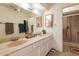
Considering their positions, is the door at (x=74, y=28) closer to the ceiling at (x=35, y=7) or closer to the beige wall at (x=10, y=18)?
the ceiling at (x=35, y=7)

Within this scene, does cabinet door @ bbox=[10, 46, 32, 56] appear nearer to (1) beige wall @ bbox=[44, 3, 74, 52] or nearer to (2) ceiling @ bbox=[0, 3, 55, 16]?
(2) ceiling @ bbox=[0, 3, 55, 16]

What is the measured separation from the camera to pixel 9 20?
1.74 m

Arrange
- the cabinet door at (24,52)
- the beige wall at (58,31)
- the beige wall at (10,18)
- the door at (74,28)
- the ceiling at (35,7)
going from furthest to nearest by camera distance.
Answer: the beige wall at (58,31) < the door at (74,28) < the ceiling at (35,7) < the beige wall at (10,18) < the cabinet door at (24,52)

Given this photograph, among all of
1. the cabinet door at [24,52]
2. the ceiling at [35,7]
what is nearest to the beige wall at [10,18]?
the ceiling at [35,7]

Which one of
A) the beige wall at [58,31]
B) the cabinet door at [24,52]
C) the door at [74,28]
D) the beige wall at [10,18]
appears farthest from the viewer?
the beige wall at [58,31]

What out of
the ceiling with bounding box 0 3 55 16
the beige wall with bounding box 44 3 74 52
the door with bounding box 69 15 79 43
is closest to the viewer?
the ceiling with bounding box 0 3 55 16

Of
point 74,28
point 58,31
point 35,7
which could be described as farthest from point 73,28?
point 35,7

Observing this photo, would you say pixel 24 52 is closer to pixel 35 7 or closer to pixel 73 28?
pixel 35 7

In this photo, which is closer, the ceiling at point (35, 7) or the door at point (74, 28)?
the ceiling at point (35, 7)

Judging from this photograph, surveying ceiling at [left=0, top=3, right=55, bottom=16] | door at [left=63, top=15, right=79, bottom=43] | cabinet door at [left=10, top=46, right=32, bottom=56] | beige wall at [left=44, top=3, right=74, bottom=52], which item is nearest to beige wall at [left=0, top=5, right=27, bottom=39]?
ceiling at [left=0, top=3, right=55, bottom=16]

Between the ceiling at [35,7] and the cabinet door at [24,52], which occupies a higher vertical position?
the ceiling at [35,7]

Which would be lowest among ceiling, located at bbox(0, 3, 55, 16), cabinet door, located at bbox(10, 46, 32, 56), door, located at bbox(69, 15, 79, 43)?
cabinet door, located at bbox(10, 46, 32, 56)

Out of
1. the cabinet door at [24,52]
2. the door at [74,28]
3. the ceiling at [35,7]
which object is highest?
the ceiling at [35,7]

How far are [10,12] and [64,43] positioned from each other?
1784mm
